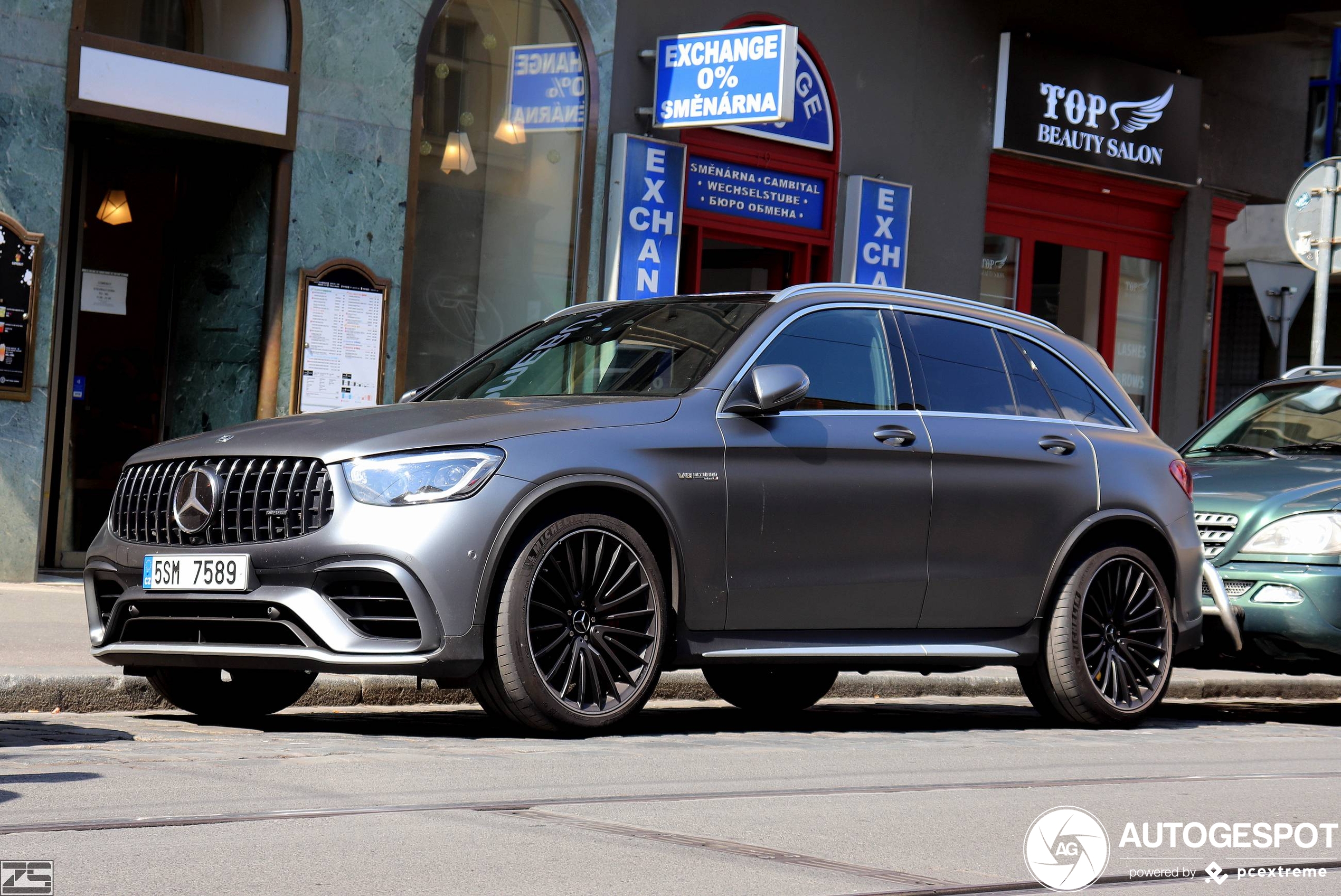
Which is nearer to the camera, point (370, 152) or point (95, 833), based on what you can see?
point (95, 833)

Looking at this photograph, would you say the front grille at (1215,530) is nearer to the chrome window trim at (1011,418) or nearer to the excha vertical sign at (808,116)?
the chrome window trim at (1011,418)

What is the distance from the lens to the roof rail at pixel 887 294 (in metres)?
7.90

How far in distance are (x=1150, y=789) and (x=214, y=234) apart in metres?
8.68

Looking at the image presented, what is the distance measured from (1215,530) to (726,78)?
6039 mm

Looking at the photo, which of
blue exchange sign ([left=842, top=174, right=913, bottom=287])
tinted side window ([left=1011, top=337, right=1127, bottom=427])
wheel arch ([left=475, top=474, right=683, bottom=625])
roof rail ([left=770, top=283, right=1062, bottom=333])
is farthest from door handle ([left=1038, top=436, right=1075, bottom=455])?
blue exchange sign ([left=842, top=174, right=913, bottom=287])

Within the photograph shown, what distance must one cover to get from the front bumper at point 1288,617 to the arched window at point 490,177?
6.35 m

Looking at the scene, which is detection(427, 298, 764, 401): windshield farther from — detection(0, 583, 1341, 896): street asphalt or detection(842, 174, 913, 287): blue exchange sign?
detection(842, 174, 913, 287): blue exchange sign

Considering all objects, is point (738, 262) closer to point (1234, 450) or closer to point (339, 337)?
point (339, 337)

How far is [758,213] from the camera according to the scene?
1588 centimetres

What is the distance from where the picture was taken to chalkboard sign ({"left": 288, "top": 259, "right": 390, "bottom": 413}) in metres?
12.9

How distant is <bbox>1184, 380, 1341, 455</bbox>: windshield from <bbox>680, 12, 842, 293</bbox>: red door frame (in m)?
5.46

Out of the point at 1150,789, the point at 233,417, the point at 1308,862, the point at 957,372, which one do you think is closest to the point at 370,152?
the point at 233,417

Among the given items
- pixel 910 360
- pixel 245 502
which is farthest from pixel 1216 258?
pixel 245 502

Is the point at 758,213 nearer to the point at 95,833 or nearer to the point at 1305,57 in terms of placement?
the point at 1305,57
